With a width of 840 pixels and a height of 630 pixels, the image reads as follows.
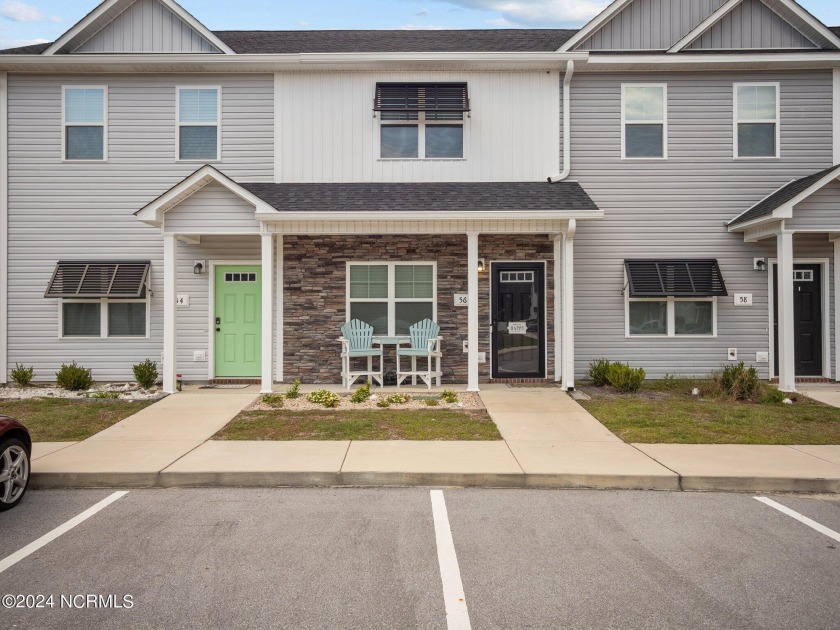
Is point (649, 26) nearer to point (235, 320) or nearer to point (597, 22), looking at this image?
point (597, 22)

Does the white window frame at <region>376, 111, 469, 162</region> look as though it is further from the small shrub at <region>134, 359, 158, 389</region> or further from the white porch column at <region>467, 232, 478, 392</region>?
the small shrub at <region>134, 359, 158, 389</region>

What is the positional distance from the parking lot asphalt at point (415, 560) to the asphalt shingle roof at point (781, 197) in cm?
609

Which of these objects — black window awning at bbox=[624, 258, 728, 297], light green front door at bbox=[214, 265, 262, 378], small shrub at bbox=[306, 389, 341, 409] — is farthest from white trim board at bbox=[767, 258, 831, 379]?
light green front door at bbox=[214, 265, 262, 378]

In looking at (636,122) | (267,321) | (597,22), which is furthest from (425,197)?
(597,22)

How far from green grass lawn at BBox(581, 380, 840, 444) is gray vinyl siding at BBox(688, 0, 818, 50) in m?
6.61

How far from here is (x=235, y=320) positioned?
10.8 metres

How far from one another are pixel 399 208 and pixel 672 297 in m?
5.43

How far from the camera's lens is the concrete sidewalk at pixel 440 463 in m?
5.31

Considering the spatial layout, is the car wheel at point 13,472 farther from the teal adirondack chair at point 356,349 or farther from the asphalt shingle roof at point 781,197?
the asphalt shingle roof at point 781,197

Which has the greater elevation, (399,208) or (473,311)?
(399,208)

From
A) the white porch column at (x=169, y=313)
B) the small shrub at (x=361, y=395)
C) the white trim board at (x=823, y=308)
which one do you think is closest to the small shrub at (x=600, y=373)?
the white trim board at (x=823, y=308)

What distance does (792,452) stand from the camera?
242 inches

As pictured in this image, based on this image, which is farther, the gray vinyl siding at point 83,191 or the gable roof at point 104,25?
the gray vinyl siding at point 83,191

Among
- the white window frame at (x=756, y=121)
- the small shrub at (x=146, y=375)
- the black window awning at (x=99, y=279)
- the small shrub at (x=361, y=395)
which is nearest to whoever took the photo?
the small shrub at (x=361, y=395)
